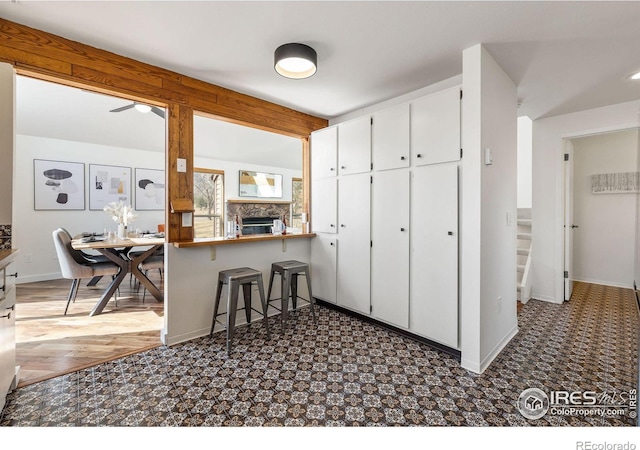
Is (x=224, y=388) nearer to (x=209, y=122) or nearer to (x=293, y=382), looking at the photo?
(x=293, y=382)

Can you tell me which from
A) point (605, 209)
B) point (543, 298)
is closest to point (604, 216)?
point (605, 209)

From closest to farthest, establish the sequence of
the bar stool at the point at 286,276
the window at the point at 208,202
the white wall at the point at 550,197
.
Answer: the bar stool at the point at 286,276
the white wall at the point at 550,197
the window at the point at 208,202

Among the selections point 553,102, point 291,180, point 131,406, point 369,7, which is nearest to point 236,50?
point 369,7

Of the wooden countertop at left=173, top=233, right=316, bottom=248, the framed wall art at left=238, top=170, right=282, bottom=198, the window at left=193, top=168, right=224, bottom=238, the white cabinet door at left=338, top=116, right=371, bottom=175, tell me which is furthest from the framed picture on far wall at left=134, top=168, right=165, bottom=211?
→ the white cabinet door at left=338, top=116, right=371, bottom=175

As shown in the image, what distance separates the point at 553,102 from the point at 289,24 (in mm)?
3121

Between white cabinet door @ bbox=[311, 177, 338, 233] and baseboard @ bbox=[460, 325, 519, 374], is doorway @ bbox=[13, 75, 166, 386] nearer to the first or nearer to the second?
white cabinet door @ bbox=[311, 177, 338, 233]

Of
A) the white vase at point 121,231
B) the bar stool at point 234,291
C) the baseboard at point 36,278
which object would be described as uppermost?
the white vase at point 121,231

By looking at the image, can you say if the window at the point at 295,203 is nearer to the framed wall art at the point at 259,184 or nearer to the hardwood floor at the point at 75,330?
the framed wall art at the point at 259,184

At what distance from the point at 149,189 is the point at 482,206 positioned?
5882mm

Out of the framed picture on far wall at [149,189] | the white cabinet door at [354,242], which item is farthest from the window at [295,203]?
the white cabinet door at [354,242]

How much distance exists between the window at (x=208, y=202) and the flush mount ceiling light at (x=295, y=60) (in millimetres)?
4561

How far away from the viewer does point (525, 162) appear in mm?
5098

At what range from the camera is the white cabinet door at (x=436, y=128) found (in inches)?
92.8

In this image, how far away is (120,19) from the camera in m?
1.91
